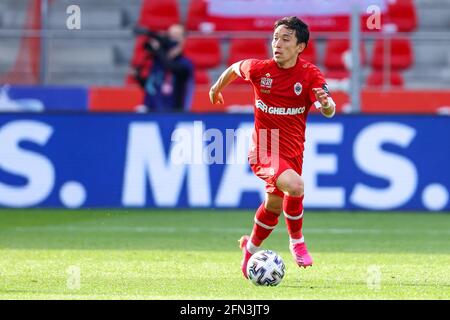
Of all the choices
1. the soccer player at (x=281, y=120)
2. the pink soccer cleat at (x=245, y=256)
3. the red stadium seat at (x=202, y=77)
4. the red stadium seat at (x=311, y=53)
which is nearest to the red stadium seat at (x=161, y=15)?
the red stadium seat at (x=202, y=77)

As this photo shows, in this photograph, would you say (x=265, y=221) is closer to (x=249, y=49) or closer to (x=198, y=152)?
(x=198, y=152)

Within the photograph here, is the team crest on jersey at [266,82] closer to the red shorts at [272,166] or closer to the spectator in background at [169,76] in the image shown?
the red shorts at [272,166]

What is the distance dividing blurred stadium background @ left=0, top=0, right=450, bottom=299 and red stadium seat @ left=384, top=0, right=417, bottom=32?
0.8 inches

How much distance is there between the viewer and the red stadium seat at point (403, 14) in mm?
18062

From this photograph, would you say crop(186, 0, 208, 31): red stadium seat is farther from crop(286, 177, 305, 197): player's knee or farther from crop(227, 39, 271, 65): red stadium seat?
crop(286, 177, 305, 197): player's knee

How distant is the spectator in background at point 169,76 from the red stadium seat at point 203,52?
1.16 m

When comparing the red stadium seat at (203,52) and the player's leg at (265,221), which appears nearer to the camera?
the player's leg at (265,221)

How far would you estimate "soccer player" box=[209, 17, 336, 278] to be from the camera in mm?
8547

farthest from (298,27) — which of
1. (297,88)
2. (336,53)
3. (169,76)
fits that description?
(336,53)

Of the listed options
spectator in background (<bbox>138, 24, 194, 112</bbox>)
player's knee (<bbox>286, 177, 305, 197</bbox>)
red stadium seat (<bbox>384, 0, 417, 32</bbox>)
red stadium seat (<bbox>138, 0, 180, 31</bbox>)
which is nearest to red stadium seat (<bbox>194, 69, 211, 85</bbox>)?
red stadium seat (<bbox>138, 0, 180, 31</bbox>)

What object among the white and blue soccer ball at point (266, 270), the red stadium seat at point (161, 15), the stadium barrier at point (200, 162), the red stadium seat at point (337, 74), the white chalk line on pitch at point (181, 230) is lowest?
the white chalk line on pitch at point (181, 230)

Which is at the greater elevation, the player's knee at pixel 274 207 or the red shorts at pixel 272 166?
the red shorts at pixel 272 166
